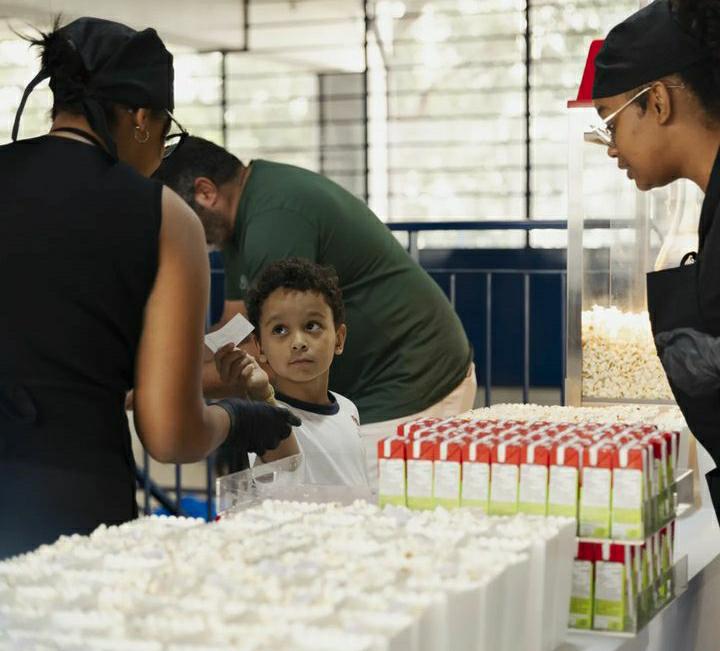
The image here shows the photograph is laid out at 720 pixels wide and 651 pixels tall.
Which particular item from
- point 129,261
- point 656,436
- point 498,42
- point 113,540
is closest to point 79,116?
point 129,261

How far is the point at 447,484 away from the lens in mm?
1398

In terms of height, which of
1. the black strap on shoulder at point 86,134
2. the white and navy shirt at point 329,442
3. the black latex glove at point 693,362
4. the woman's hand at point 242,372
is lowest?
the white and navy shirt at point 329,442

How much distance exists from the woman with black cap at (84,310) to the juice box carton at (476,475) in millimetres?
346

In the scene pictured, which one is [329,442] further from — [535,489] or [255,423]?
[535,489]

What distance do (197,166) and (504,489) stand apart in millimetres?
1387

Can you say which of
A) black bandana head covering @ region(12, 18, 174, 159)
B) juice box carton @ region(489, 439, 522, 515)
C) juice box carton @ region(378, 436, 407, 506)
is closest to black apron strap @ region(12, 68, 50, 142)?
black bandana head covering @ region(12, 18, 174, 159)

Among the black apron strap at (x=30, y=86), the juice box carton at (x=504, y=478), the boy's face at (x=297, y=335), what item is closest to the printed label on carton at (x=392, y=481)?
the juice box carton at (x=504, y=478)

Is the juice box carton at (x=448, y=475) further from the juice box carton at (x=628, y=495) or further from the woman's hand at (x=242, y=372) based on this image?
the woman's hand at (x=242, y=372)

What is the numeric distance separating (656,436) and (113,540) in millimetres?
703

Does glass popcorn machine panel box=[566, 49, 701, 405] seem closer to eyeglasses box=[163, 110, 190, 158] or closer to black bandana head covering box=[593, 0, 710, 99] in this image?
black bandana head covering box=[593, 0, 710, 99]

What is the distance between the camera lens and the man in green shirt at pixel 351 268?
253cm

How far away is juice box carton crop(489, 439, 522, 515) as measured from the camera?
1.37 meters

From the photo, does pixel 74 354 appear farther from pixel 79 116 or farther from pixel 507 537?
pixel 507 537

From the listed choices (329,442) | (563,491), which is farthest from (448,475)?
(329,442)
